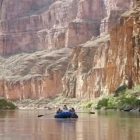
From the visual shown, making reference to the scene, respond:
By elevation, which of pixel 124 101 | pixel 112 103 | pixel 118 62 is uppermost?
pixel 118 62

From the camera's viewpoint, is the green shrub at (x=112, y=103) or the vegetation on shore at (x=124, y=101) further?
the green shrub at (x=112, y=103)

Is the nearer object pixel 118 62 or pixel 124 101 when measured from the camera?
pixel 124 101

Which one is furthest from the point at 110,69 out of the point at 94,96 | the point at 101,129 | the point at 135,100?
the point at 101,129

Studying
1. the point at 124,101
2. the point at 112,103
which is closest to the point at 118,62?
the point at 112,103

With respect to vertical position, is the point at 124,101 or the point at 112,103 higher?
the point at 124,101

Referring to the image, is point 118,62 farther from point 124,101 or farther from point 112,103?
point 124,101

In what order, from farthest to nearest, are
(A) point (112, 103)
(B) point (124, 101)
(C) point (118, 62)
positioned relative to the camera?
(C) point (118, 62), (A) point (112, 103), (B) point (124, 101)

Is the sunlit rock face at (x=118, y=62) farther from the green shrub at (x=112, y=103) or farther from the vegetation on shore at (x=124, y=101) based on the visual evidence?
the green shrub at (x=112, y=103)

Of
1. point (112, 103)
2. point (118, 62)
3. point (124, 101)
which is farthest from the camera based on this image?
point (118, 62)

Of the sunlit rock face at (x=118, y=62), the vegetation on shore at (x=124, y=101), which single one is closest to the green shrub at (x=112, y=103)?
the vegetation on shore at (x=124, y=101)

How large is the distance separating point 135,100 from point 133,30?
36.0 m

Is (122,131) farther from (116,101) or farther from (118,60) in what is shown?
(118,60)

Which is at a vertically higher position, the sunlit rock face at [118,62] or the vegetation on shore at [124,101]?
the sunlit rock face at [118,62]

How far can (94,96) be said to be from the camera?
18175 centimetres
